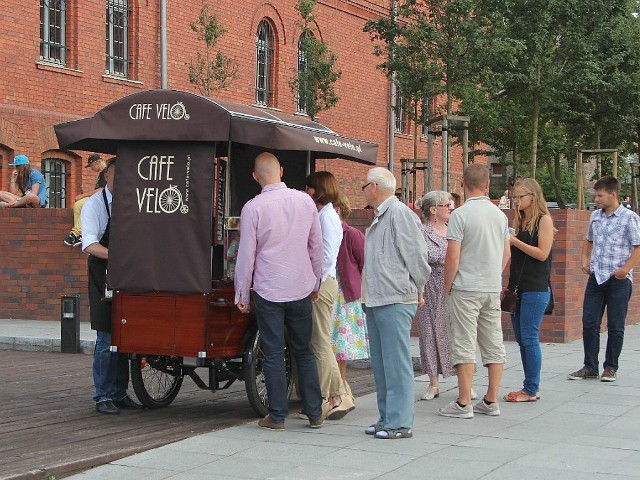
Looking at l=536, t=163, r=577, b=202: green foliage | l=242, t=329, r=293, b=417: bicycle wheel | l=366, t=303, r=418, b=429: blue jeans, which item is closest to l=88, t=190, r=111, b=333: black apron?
l=242, t=329, r=293, b=417: bicycle wheel

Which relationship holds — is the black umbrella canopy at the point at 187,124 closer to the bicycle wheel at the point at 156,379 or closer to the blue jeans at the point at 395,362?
the blue jeans at the point at 395,362

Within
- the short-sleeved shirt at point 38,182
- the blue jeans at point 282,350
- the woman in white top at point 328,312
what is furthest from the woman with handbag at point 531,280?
the short-sleeved shirt at point 38,182

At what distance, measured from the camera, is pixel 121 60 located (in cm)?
2564

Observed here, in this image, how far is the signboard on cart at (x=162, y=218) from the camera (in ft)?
29.8

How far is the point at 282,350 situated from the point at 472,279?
1690 mm

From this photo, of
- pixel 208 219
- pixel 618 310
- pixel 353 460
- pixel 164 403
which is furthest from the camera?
pixel 618 310

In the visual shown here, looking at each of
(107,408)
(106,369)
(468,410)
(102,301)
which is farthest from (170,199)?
(468,410)

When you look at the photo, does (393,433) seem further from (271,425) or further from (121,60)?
(121,60)

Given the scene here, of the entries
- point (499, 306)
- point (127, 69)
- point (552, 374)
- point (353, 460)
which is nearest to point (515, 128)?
point (127, 69)

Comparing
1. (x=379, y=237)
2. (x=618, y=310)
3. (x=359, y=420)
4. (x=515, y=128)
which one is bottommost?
(x=359, y=420)

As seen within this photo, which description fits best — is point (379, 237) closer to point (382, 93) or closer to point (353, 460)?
point (353, 460)

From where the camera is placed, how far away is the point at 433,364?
1027 cm

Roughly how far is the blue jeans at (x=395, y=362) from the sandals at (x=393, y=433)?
27 millimetres

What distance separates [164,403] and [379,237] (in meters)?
2.72
